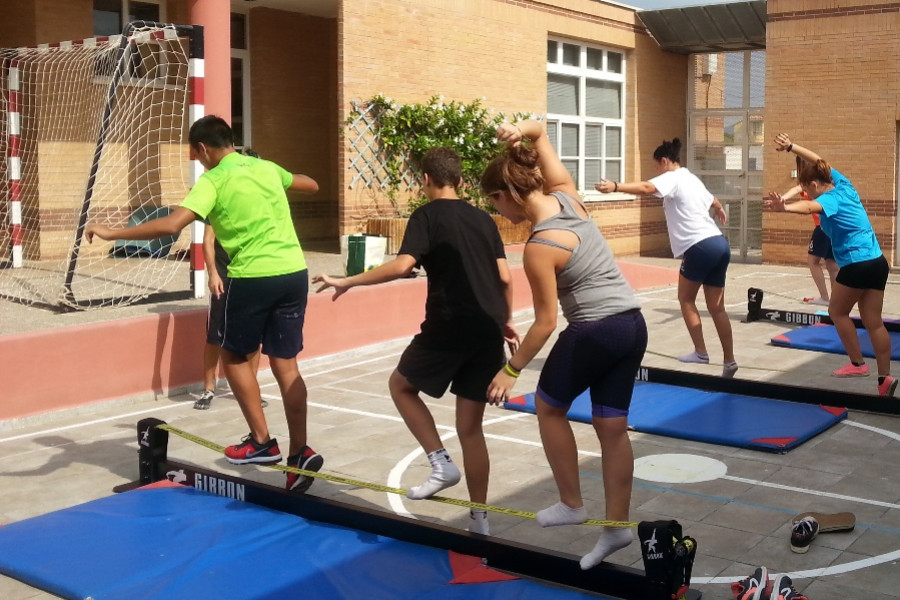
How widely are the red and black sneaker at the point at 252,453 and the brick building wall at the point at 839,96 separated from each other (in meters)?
15.0

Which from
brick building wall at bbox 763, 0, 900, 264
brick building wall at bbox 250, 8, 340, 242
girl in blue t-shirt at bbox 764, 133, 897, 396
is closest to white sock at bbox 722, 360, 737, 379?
girl in blue t-shirt at bbox 764, 133, 897, 396

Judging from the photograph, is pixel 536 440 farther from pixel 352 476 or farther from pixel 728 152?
pixel 728 152

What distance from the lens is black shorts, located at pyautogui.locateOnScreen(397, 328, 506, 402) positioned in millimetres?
5068

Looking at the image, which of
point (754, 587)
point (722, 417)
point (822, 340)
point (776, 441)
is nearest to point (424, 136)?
point (822, 340)

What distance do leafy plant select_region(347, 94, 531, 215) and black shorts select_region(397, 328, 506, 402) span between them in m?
10.5

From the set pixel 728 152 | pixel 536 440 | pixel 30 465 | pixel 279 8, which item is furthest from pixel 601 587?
pixel 728 152

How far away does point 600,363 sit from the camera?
458cm

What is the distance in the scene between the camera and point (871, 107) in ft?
59.7

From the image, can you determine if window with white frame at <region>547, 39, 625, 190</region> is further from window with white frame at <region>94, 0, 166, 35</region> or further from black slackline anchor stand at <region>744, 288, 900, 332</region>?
black slackline anchor stand at <region>744, 288, 900, 332</region>

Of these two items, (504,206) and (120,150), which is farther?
(120,150)

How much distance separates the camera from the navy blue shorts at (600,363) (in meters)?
4.56

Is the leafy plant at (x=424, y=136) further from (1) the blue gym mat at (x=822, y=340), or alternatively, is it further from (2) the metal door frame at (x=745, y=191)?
(2) the metal door frame at (x=745, y=191)

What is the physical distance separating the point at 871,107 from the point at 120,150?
12.6 meters

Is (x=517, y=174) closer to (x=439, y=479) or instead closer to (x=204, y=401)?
(x=439, y=479)
